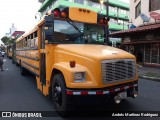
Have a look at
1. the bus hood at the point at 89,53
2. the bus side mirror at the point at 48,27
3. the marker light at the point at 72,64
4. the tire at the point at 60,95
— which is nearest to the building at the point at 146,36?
the bus hood at the point at 89,53

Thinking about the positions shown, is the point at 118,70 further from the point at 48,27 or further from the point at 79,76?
the point at 48,27

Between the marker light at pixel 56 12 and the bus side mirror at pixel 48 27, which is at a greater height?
the marker light at pixel 56 12

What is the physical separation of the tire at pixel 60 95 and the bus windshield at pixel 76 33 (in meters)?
1.13

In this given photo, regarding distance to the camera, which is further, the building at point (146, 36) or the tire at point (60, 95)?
the building at point (146, 36)

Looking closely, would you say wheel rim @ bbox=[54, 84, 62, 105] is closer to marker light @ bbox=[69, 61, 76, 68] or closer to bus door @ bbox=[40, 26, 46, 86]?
marker light @ bbox=[69, 61, 76, 68]

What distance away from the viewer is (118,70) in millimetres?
5023

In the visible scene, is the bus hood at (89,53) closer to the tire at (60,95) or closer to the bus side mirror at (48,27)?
the bus side mirror at (48,27)

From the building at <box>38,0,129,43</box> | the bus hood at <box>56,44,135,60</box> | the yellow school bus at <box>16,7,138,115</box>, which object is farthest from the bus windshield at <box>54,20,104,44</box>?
the building at <box>38,0,129,43</box>

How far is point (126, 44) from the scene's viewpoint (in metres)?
22.9

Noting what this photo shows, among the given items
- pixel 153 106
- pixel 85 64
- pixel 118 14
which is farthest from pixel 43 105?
pixel 118 14

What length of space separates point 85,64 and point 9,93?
171 inches

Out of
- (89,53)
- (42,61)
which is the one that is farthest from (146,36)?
(89,53)

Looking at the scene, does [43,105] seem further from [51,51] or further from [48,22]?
[48,22]

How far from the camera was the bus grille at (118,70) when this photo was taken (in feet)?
15.8
